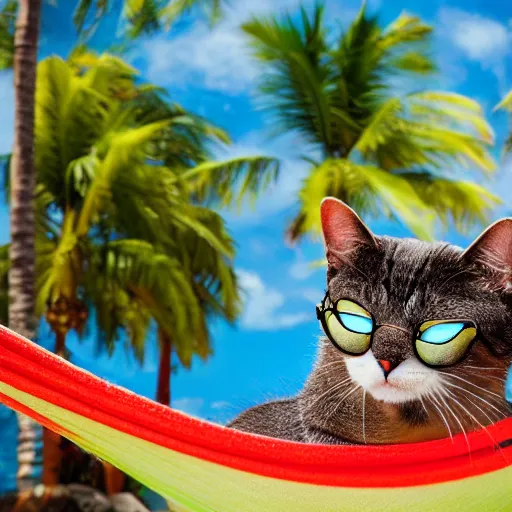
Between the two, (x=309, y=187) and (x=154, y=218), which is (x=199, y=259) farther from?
(x=309, y=187)

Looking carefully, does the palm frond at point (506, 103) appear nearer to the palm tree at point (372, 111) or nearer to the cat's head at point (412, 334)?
the palm tree at point (372, 111)

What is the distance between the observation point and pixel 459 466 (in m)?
0.53

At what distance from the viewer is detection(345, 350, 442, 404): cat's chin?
503mm

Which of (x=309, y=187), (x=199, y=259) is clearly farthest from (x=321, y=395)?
(x=199, y=259)

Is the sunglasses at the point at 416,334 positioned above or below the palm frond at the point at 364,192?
above

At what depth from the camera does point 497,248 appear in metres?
0.51

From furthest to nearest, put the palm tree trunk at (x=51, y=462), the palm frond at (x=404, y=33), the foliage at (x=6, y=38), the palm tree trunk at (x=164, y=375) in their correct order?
the palm tree trunk at (x=164, y=375) → the palm frond at (x=404, y=33) → the foliage at (x=6, y=38) → the palm tree trunk at (x=51, y=462)

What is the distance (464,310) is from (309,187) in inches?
112

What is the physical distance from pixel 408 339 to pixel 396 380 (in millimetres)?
29

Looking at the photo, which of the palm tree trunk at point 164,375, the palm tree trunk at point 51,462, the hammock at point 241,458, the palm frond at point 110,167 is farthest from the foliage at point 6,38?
the hammock at point 241,458

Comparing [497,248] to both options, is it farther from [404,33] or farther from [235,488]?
[404,33]

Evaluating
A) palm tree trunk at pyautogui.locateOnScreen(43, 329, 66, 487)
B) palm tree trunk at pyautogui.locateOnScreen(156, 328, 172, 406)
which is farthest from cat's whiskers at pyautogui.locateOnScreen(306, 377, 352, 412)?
palm tree trunk at pyautogui.locateOnScreen(156, 328, 172, 406)

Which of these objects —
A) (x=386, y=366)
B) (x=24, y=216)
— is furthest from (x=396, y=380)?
(x=24, y=216)

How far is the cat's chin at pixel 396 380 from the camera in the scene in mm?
503
